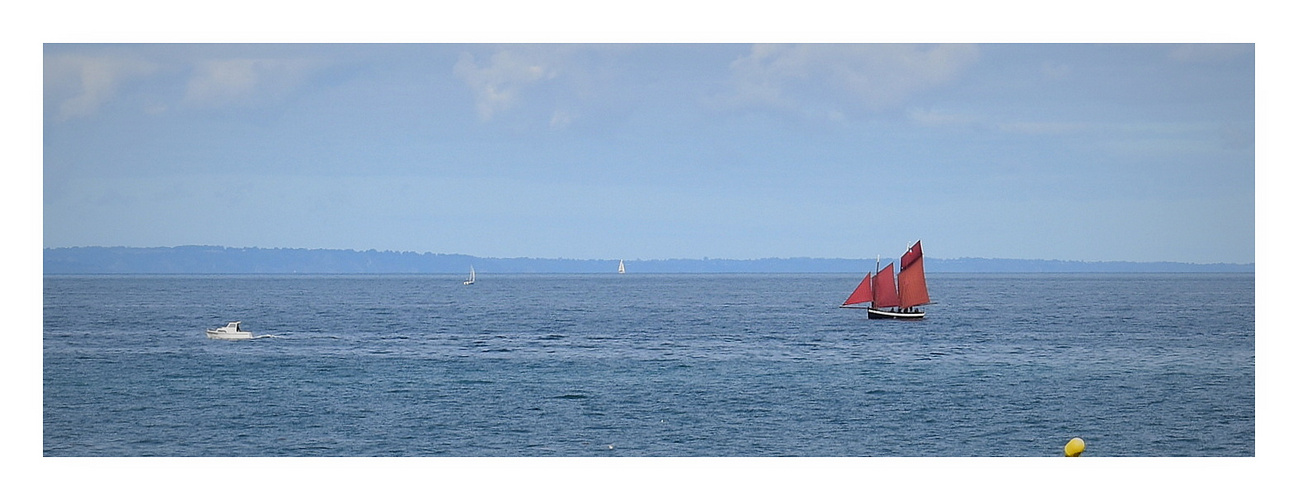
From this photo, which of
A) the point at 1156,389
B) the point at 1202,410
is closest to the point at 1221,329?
the point at 1156,389

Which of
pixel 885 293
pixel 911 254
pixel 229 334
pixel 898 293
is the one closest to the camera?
pixel 229 334

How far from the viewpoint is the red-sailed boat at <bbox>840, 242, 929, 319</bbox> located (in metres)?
61.2

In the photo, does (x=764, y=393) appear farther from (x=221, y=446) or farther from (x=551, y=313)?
(x=551, y=313)

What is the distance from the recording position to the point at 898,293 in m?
65.1

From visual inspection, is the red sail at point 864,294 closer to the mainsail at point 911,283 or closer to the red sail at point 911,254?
the mainsail at point 911,283

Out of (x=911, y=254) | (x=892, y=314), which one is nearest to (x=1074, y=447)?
(x=911, y=254)

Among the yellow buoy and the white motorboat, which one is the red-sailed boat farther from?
the yellow buoy

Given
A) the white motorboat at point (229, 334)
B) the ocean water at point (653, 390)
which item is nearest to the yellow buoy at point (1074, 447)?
the ocean water at point (653, 390)

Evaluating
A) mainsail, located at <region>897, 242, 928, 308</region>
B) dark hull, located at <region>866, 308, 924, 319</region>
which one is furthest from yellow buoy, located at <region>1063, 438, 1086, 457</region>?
dark hull, located at <region>866, 308, 924, 319</region>

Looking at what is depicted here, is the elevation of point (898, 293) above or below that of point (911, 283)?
below

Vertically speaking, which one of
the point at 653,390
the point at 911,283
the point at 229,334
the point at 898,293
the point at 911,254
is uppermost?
the point at 911,254

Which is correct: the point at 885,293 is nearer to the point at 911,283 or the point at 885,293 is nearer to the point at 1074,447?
the point at 911,283

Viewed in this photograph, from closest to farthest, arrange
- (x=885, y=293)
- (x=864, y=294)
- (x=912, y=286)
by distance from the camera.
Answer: (x=912, y=286) < (x=864, y=294) < (x=885, y=293)

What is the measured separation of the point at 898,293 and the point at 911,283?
2428 mm
